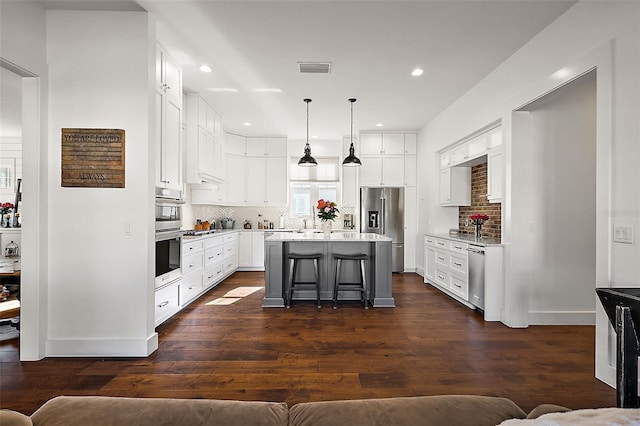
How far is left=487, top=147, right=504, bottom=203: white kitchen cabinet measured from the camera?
3848mm

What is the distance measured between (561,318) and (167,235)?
4290 millimetres

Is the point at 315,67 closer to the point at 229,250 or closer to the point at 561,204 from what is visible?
the point at 561,204

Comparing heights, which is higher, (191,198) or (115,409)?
(191,198)

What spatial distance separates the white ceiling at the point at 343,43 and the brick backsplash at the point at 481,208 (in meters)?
1.26

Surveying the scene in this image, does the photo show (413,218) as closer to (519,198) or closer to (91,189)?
(519,198)

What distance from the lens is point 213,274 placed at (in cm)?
523

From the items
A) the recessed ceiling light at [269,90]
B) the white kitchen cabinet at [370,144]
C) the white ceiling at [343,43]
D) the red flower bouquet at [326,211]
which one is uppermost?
the white ceiling at [343,43]

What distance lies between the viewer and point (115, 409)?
92cm

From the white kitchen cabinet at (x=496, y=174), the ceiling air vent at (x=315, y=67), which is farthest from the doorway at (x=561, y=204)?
the ceiling air vent at (x=315, y=67)

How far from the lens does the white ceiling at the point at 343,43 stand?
8.91 ft

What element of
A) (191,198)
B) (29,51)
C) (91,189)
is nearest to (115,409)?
(91,189)

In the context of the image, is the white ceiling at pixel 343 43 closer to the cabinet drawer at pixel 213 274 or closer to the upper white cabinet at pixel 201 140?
the upper white cabinet at pixel 201 140

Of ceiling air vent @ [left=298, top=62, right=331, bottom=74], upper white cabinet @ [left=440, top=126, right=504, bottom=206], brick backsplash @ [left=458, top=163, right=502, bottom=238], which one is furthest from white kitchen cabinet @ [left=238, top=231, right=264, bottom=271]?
brick backsplash @ [left=458, top=163, right=502, bottom=238]

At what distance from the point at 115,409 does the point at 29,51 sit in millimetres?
2969
